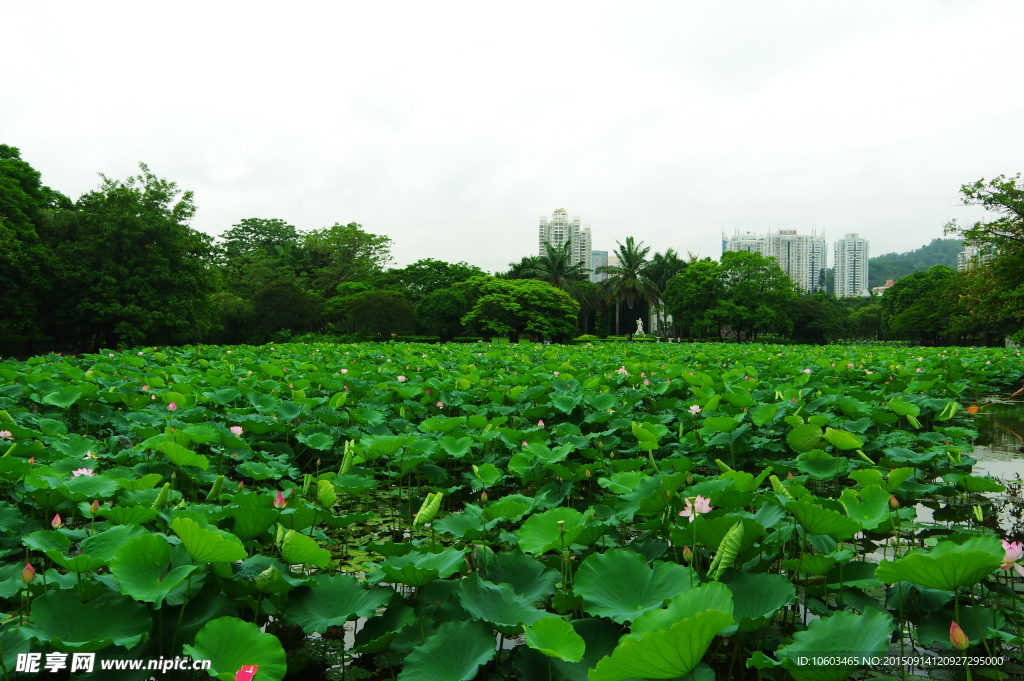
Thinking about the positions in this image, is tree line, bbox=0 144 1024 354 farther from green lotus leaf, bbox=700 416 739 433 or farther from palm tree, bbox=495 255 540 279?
green lotus leaf, bbox=700 416 739 433

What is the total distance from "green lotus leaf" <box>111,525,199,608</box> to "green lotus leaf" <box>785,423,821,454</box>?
2604 mm

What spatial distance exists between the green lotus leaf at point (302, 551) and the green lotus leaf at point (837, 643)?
3.50ft

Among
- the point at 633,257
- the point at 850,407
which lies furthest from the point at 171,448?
the point at 633,257

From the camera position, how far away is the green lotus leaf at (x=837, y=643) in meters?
1.13

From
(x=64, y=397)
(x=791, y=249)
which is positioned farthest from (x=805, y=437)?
(x=791, y=249)

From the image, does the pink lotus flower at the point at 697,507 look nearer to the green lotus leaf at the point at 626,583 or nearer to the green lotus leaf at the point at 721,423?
the green lotus leaf at the point at 626,583

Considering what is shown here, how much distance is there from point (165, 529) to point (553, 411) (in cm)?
270

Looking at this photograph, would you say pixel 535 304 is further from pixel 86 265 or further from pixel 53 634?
pixel 53 634

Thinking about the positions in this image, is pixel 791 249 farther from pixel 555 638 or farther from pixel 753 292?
Result: pixel 555 638

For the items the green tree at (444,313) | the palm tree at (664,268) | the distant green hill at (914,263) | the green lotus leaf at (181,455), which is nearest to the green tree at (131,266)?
the green tree at (444,313)

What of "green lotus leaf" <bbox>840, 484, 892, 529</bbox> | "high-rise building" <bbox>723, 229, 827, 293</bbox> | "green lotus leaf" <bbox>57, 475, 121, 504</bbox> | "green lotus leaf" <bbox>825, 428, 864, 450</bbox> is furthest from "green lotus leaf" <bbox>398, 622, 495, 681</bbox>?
"high-rise building" <bbox>723, 229, 827, 293</bbox>

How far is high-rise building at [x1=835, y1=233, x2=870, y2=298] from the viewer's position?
128 m

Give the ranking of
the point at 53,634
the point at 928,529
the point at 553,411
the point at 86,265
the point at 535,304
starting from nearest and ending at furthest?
the point at 53,634
the point at 928,529
the point at 553,411
the point at 86,265
the point at 535,304

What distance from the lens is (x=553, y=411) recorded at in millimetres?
4207
